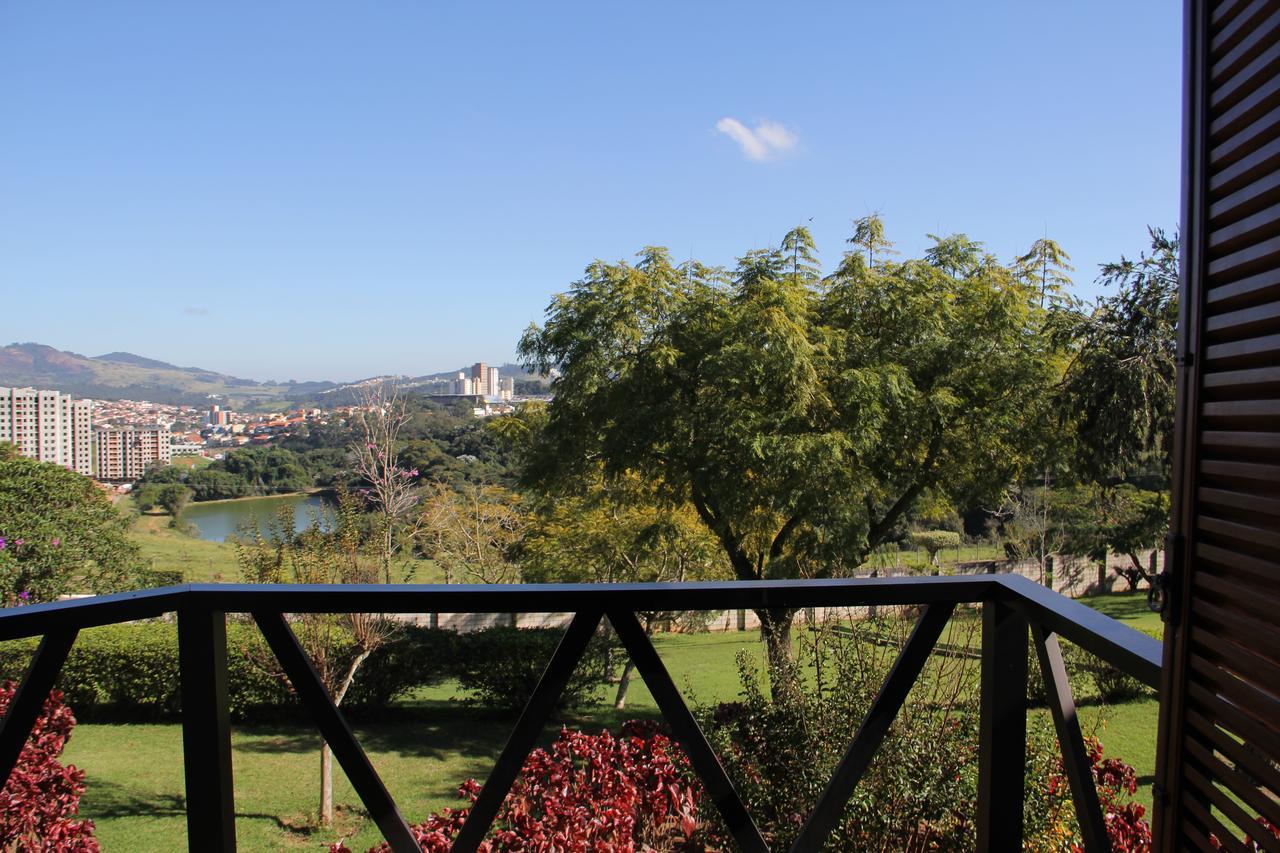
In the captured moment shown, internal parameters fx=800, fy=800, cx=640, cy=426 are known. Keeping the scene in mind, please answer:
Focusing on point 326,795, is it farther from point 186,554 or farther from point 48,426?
point 48,426

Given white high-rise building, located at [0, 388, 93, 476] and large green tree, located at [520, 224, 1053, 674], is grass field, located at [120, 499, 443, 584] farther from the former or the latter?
large green tree, located at [520, 224, 1053, 674]

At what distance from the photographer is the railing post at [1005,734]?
4.26ft

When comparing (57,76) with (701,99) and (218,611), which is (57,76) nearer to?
(701,99)

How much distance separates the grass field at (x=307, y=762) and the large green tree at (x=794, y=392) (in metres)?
2.17

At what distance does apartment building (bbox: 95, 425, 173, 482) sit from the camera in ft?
49.6

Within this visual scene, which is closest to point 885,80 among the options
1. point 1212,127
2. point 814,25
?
point 814,25

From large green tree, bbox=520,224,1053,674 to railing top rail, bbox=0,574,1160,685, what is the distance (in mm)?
7369

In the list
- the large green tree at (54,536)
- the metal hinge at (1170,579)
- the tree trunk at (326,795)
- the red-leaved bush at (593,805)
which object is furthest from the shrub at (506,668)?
the metal hinge at (1170,579)

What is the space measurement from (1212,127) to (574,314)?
9.77 meters

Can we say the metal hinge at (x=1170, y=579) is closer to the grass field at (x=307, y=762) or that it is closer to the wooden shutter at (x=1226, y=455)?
the wooden shutter at (x=1226, y=455)

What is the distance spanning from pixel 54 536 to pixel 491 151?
38.4 feet

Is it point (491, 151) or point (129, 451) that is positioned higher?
point (491, 151)

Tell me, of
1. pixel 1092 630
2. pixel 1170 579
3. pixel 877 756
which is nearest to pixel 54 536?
pixel 877 756

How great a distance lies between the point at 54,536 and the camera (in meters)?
8.59
